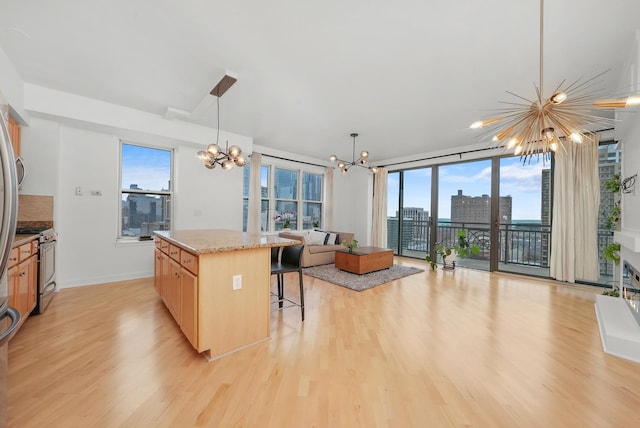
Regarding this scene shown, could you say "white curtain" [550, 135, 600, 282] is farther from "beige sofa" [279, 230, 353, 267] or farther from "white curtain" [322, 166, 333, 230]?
"white curtain" [322, 166, 333, 230]

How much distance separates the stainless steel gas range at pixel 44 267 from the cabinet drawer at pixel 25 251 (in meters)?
0.23

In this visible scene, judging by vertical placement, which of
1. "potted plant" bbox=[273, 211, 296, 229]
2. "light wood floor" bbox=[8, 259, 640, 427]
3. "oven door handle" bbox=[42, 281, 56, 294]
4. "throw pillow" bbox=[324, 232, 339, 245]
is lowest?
"light wood floor" bbox=[8, 259, 640, 427]

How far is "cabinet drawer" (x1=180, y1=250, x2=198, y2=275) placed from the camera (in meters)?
1.93

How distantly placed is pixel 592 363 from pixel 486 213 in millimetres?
3811

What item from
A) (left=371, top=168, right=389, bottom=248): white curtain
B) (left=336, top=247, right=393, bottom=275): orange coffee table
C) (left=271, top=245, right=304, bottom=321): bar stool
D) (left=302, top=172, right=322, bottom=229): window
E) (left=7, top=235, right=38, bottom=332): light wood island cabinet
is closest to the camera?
(left=7, top=235, right=38, bottom=332): light wood island cabinet

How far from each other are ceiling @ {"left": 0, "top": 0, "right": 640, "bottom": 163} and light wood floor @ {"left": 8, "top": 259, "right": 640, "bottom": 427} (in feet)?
8.88

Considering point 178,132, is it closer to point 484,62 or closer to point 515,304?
point 484,62

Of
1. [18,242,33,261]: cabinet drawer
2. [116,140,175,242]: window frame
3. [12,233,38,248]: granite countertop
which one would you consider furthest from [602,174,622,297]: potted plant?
[116,140,175,242]: window frame

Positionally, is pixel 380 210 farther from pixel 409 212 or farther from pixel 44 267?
pixel 44 267

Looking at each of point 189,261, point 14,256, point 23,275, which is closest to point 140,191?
point 23,275

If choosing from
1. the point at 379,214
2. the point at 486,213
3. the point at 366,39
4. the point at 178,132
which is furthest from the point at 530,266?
the point at 178,132

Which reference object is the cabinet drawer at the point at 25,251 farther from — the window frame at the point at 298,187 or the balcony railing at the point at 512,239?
the balcony railing at the point at 512,239

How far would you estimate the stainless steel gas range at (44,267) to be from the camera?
2680mm

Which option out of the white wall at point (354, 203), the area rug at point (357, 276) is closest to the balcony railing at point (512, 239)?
the white wall at point (354, 203)
